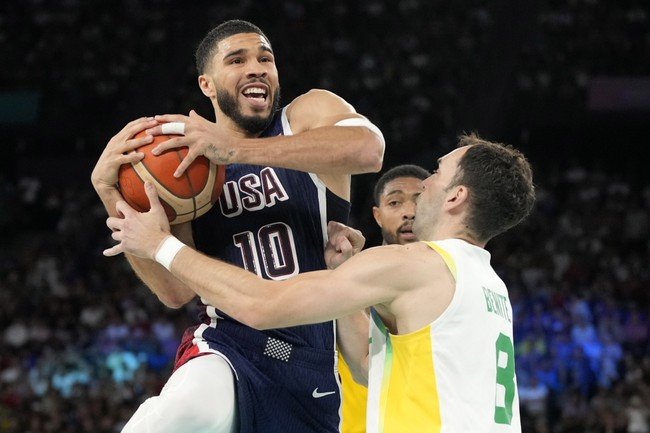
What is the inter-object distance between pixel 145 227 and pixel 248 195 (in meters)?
0.61

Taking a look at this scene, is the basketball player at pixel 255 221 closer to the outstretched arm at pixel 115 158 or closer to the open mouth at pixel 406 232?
the outstretched arm at pixel 115 158

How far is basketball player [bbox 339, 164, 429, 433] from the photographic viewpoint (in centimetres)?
527

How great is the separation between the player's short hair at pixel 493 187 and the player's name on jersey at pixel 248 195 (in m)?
0.91

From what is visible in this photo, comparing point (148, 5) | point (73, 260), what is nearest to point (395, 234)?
point (73, 260)

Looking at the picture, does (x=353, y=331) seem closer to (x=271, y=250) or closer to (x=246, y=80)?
(x=271, y=250)

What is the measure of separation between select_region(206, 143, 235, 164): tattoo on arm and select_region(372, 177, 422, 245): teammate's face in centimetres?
173

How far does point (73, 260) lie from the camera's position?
16.0 meters

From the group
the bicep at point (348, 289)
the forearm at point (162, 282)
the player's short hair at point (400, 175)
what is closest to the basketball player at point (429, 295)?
the bicep at point (348, 289)

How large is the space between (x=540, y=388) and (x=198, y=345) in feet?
27.0

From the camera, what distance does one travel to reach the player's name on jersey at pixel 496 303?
3816 mm

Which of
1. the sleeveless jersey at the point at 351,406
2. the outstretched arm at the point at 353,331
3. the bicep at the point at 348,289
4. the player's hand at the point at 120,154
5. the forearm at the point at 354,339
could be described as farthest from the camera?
the sleeveless jersey at the point at 351,406

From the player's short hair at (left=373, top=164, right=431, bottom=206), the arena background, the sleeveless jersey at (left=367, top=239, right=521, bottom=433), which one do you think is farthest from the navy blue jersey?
the arena background

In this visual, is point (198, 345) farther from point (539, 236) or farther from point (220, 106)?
point (539, 236)

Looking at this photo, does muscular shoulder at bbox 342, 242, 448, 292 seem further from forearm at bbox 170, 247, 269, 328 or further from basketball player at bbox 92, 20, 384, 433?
basketball player at bbox 92, 20, 384, 433
